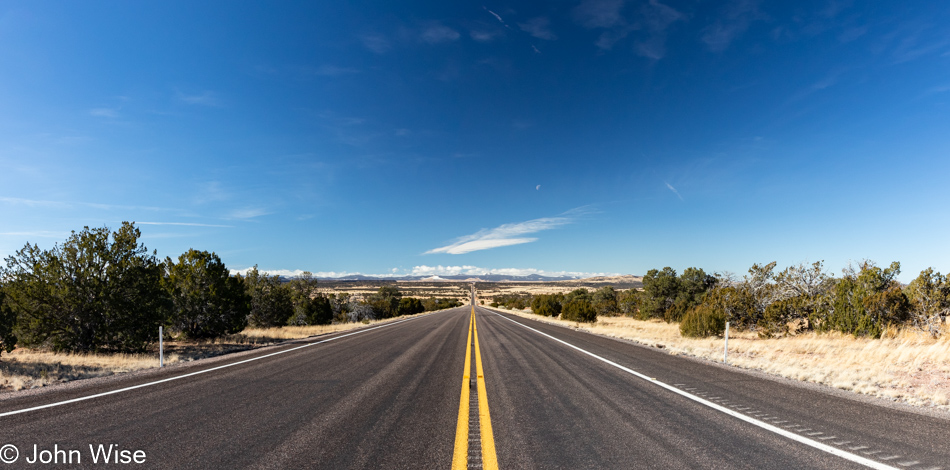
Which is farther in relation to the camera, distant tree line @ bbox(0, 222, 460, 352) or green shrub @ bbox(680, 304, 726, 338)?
green shrub @ bbox(680, 304, 726, 338)

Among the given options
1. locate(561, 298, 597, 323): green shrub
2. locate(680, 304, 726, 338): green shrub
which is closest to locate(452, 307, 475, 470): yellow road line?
locate(680, 304, 726, 338): green shrub

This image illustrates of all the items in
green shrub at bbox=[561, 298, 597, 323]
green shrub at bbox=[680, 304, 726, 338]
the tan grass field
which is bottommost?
green shrub at bbox=[561, 298, 597, 323]

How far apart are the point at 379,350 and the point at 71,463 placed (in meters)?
9.40

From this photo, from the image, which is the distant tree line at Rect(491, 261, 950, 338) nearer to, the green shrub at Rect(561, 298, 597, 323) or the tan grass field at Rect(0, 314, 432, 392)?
the green shrub at Rect(561, 298, 597, 323)

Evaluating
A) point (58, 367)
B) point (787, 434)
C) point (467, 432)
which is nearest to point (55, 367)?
point (58, 367)

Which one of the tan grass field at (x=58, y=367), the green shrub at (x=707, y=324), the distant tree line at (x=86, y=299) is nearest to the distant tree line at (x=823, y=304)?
the green shrub at (x=707, y=324)

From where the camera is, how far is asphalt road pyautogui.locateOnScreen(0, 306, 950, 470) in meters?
3.73

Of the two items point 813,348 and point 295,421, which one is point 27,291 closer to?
point 295,421

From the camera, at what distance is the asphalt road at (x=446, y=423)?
3.73 metres

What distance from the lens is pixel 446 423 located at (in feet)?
16.0

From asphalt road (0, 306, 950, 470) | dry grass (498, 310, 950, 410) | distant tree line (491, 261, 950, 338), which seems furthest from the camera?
distant tree line (491, 261, 950, 338)

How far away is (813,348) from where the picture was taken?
45.9 ft

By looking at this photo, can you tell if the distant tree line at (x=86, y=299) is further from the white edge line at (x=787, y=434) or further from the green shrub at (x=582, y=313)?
the green shrub at (x=582, y=313)

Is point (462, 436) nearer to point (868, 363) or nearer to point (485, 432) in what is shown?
point (485, 432)
